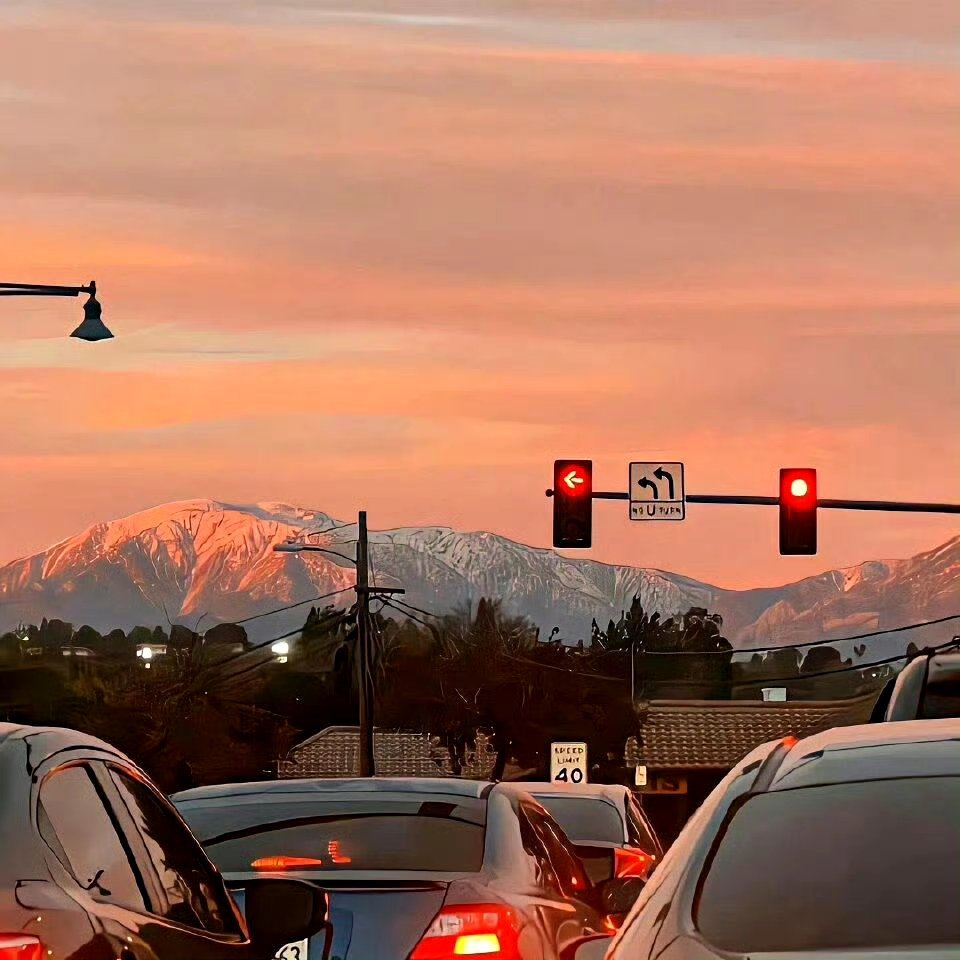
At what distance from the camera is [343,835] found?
33.2ft

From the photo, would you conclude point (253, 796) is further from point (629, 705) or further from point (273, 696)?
point (273, 696)

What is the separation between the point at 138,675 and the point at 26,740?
84.8 metres

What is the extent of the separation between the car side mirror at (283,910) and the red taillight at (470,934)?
6.81 feet

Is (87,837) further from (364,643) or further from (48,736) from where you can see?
(364,643)

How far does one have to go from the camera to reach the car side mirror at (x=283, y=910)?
6898 millimetres

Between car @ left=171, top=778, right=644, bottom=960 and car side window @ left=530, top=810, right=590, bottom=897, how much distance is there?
0.6 inches

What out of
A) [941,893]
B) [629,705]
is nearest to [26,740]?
[941,893]

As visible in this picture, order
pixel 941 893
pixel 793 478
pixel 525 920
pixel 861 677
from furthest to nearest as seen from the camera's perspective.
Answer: pixel 861 677, pixel 793 478, pixel 525 920, pixel 941 893

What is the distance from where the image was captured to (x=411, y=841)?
10.0 m

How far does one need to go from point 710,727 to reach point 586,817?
274 ft

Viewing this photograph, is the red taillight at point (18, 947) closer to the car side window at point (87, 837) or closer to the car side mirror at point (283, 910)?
the car side window at point (87, 837)

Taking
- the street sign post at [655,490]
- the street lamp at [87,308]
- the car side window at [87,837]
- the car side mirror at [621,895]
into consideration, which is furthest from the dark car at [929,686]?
the street sign post at [655,490]

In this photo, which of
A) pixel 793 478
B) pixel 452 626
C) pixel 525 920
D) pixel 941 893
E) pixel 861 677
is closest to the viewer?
pixel 941 893

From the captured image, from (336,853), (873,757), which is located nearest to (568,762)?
(336,853)
